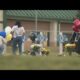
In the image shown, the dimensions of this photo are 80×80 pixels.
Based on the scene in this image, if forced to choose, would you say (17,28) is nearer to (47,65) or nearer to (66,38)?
(66,38)

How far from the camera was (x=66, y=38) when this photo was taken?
239 inches

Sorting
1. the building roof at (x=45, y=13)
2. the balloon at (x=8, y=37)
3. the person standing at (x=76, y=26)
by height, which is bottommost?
the balloon at (x=8, y=37)

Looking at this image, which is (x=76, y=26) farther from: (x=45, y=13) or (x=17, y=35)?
(x=17, y=35)

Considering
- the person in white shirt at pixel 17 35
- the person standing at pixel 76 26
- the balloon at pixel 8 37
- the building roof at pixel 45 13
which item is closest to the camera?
the building roof at pixel 45 13

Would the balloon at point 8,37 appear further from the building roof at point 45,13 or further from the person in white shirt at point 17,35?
the building roof at point 45,13

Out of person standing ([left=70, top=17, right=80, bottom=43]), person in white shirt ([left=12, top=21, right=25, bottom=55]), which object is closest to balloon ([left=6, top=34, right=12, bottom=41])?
person in white shirt ([left=12, top=21, right=25, bottom=55])

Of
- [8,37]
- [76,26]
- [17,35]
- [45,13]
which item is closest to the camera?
[76,26]

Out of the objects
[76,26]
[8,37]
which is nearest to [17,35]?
[8,37]

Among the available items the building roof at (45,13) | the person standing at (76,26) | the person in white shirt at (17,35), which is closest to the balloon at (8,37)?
the person in white shirt at (17,35)

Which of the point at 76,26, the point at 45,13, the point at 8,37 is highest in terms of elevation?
the point at 45,13

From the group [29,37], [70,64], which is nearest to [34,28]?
[29,37]

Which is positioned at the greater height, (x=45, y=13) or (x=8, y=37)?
(x=45, y=13)

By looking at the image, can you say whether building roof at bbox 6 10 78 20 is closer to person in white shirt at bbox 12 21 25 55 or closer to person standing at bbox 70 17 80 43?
person standing at bbox 70 17 80 43
